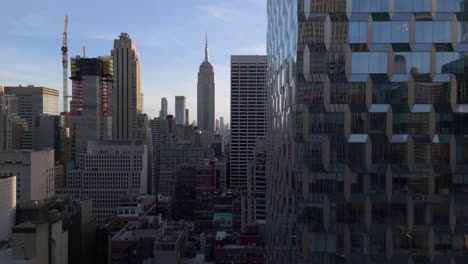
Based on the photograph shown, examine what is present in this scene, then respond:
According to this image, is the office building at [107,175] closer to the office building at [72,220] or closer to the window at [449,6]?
the office building at [72,220]

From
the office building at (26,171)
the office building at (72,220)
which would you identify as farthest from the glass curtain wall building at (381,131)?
the office building at (26,171)

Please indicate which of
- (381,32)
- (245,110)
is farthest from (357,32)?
(245,110)

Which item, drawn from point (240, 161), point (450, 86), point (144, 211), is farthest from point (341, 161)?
point (240, 161)

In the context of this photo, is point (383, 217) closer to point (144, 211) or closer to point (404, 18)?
point (404, 18)

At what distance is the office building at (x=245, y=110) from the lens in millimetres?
185375

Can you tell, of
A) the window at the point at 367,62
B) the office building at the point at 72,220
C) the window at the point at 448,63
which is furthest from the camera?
the office building at the point at 72,220

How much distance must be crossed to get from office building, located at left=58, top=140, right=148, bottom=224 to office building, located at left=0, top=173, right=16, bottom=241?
4870 cm

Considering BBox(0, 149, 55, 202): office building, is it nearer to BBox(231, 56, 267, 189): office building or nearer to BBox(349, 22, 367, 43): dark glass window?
BBox(231, 56, 267, 189): office building

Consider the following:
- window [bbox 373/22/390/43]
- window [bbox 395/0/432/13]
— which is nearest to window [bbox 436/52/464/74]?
window [bbox 395/0/432/13]

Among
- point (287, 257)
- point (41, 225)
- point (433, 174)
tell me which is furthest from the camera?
point (41, 225)

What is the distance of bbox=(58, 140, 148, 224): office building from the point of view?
148250 millimetres

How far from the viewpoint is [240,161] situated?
18512 cm

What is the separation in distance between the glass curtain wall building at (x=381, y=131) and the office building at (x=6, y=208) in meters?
87.3

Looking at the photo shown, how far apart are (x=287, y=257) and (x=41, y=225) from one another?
50784 millimetres
